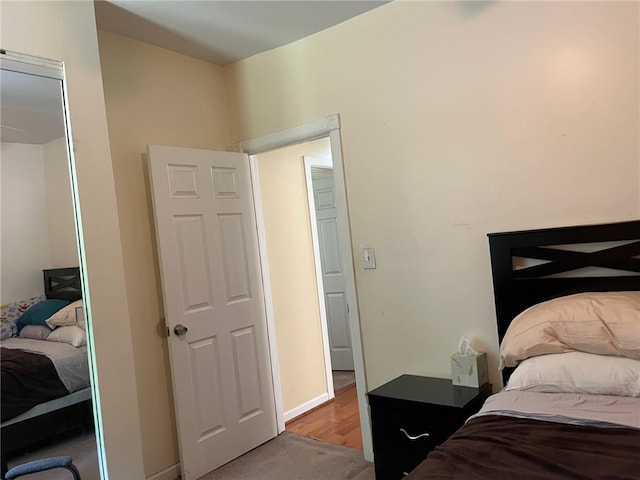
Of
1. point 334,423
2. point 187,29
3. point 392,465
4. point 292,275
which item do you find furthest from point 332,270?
point 187,29

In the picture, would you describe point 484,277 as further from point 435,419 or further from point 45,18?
point 45,18

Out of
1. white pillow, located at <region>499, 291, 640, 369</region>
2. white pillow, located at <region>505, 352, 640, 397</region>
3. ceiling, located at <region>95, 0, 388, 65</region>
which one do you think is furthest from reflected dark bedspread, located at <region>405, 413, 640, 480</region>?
ceiling, located at <region>95, 0, 388, 65</region>

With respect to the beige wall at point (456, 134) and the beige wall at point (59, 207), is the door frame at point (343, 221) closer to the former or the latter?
the beige wall at point (456, 134)

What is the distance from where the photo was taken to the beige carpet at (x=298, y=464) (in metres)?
2.80

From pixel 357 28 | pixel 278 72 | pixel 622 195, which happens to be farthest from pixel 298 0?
pixel 622 195

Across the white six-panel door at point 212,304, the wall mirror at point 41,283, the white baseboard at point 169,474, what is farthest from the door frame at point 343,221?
the wall mirror at point 41,283

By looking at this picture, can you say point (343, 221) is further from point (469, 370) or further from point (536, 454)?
point (536, 454)

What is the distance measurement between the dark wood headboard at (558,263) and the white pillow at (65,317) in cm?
196

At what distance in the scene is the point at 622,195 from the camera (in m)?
2.11

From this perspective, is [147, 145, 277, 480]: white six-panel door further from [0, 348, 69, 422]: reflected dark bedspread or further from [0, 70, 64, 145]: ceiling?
[0, 348, 69, 422]: reflected dark bedspread

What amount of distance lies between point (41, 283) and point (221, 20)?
5.47 feet

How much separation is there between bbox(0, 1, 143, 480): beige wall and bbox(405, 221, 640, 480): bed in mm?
1428

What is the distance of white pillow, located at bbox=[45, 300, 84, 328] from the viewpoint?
2094mm

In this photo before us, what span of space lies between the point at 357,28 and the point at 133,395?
231 cm
